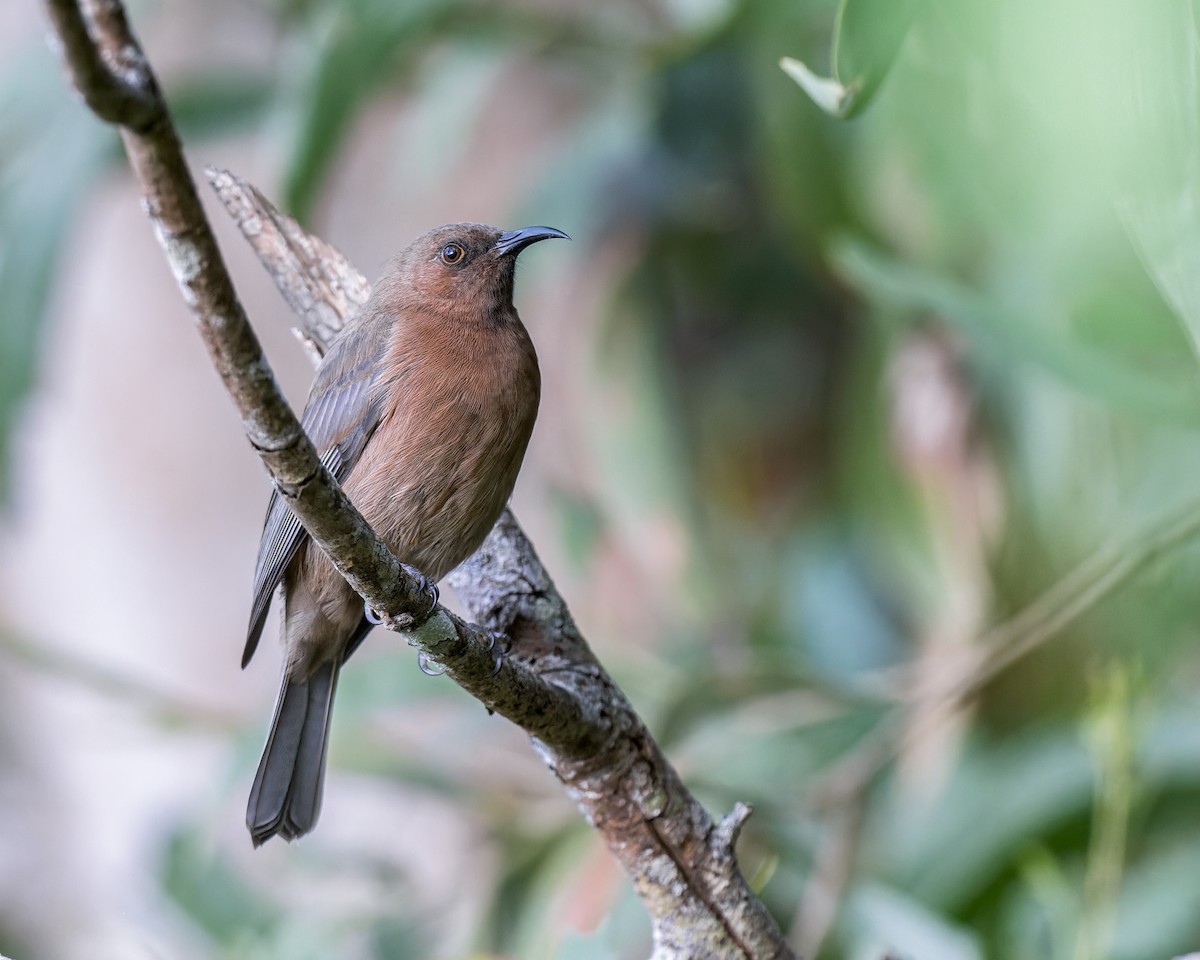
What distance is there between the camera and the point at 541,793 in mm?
4516

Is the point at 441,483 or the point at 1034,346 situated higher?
the point at 441,483

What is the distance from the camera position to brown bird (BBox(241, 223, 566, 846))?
9.26 ft

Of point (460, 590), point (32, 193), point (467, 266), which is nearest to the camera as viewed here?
point (460, 590)

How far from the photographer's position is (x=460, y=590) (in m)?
2.77

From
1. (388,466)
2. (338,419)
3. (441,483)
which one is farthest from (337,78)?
(441,483)

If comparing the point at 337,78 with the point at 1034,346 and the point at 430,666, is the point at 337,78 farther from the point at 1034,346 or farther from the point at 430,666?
A: the point at 1034,346

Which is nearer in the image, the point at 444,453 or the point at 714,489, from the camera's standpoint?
the point at 444,453

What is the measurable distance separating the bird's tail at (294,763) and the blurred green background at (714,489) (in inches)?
25.3

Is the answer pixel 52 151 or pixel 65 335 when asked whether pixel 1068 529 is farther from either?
pixel 65 335

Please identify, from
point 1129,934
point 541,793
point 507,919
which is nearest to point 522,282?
point 541,793

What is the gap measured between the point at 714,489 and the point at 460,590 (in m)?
3.12

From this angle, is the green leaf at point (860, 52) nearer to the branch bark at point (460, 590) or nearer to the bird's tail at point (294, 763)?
the branch bark at point (460, 590)

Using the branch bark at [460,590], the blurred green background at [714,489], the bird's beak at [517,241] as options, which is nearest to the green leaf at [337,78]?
the blurred green background at [714,489]

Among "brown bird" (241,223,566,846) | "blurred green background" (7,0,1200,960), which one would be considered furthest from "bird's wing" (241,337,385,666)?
"blurred green background" (7,0,1200,960)
